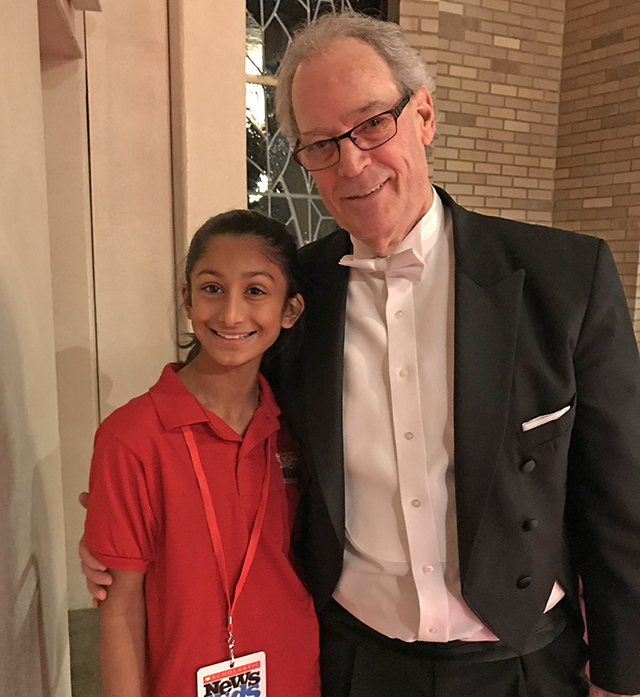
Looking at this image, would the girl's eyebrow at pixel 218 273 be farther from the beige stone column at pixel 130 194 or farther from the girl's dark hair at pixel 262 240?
the beige stone column at pixel 130 194

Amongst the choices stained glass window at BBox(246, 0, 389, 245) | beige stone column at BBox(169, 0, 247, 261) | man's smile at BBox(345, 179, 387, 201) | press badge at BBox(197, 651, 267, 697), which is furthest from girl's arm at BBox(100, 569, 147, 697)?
stained glass window at BBox(246, 0, 389, 245)

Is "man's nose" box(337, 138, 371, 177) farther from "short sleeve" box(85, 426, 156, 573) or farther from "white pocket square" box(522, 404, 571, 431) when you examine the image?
"short sleeve" box(85, 426, 156, 573)

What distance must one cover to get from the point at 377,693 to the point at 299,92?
1.44 meters

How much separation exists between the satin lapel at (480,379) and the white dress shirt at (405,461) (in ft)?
0.19

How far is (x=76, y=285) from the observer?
2.82 metres

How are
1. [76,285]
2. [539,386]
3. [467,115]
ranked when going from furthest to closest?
[467,115], [76,285], [539,386]

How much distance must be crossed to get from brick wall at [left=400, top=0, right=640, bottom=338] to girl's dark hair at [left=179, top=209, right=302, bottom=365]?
Answer: 175 inches

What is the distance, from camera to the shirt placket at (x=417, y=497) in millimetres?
1345

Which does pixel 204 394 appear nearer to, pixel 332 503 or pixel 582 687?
pixel 332 503

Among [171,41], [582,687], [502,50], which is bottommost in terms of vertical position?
[582,687]

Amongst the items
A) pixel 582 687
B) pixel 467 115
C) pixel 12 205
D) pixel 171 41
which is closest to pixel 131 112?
pixel 171 41

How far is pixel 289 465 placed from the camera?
154 cm

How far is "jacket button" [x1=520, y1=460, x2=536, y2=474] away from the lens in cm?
130

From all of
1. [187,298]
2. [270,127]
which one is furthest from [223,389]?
[270,127]
